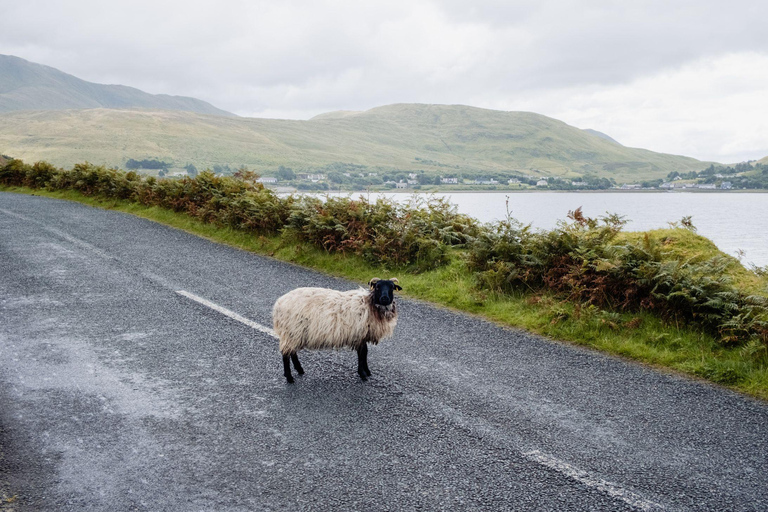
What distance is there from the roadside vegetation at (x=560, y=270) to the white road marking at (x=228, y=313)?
3497 millimetres

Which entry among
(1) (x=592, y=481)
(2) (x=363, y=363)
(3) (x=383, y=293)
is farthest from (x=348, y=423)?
(1) (x=592, y=481)

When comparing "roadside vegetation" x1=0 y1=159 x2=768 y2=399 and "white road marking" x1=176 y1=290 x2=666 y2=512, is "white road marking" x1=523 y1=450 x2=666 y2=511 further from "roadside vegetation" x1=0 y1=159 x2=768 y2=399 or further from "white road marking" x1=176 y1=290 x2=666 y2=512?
"roadside vegetation" x1=0 y1=159 x2=768 y2=399

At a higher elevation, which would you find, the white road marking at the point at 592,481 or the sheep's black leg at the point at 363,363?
the sheep's black leg at the point at 363,363

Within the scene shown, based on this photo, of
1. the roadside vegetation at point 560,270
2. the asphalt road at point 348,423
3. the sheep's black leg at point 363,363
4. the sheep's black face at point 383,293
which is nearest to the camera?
the asphalt road at point 348,423

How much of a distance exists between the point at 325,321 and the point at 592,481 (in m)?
3.04

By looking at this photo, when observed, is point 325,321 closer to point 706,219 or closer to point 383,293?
point 383,293

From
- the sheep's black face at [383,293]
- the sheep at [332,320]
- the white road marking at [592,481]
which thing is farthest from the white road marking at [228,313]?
the white road marking at [592,481]

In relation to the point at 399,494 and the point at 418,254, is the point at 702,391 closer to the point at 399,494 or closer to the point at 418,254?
the point at 399,494

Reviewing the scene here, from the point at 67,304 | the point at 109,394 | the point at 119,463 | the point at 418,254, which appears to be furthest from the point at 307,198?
the point at 119,463

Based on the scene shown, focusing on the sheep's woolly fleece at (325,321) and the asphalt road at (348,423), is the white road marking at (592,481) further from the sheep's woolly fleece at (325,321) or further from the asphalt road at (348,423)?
the sheep's woolly fleece at (325,321)

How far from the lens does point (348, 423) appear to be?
4.91 meters

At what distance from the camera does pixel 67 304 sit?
8.79 m

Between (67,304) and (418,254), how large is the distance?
6.86 metres

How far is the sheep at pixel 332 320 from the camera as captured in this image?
225 inches
